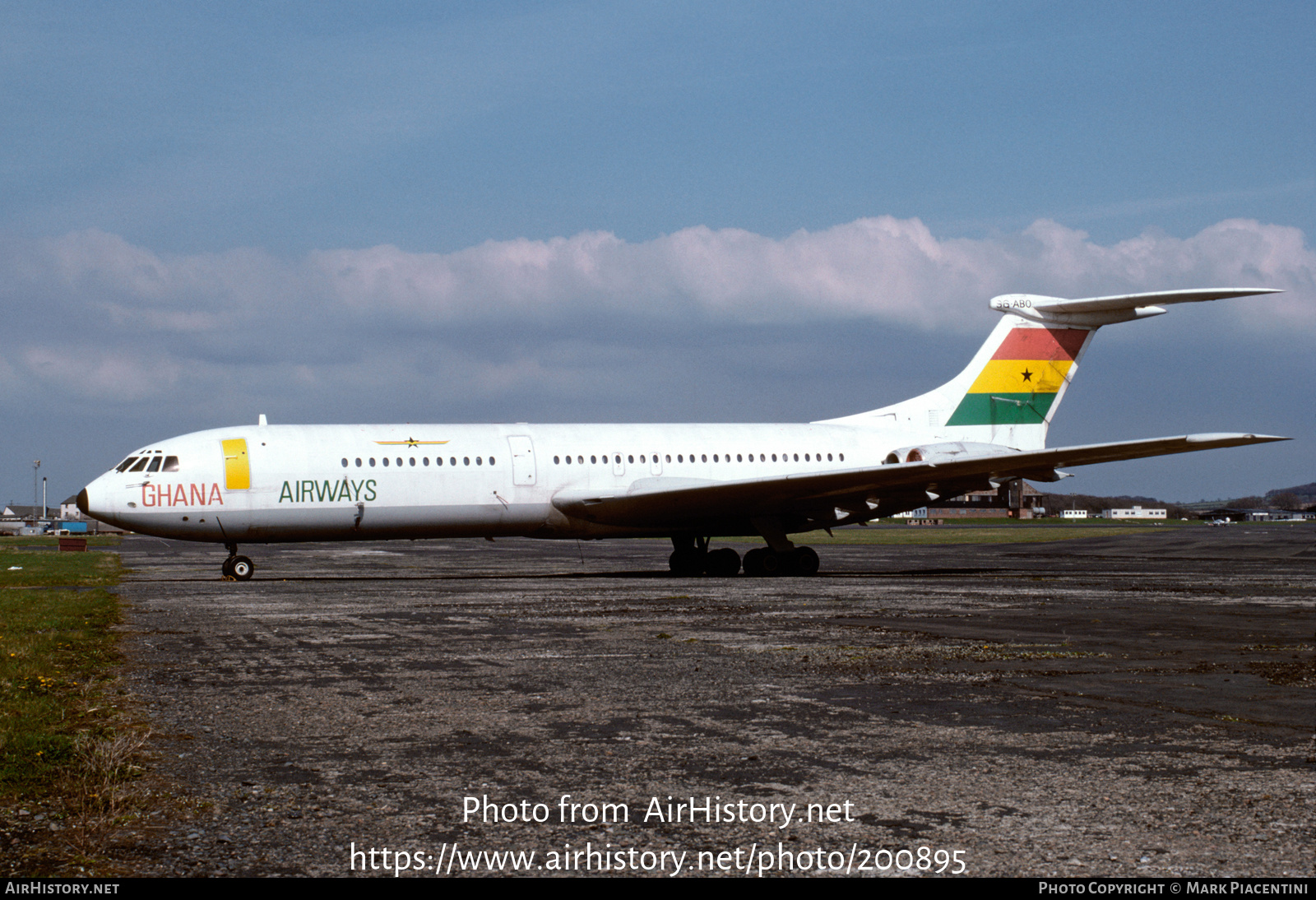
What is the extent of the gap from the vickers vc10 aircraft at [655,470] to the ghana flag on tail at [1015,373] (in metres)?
0.04

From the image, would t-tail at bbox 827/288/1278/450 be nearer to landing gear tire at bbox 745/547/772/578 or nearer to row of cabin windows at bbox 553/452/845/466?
row of cabin windows at bbox 553/452/845/466

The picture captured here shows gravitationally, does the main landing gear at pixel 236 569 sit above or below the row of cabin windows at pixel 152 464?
below

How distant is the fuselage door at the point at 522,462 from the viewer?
1051 inches

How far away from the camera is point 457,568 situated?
33031 millimetres

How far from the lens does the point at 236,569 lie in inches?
1032

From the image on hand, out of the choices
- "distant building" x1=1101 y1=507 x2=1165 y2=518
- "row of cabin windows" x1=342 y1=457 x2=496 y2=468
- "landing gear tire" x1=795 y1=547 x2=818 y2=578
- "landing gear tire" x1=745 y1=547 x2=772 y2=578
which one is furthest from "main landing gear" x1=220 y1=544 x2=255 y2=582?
"distant building" x1=1101 y1=507 x2=1165 y2=518

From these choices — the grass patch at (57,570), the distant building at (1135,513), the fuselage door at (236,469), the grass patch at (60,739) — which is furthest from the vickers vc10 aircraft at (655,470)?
the distant building at (1135,513)

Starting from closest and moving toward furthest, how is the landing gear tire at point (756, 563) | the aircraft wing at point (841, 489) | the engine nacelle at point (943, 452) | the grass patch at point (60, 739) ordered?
the grass patch at point (60, 739) → the aircraft wing at point (841, 489) → the landing gear tire at point (756, 563) → the engine nacelle at point (943, 452)

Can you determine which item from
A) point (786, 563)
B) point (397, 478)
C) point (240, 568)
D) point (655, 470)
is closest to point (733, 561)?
point (786, 563)

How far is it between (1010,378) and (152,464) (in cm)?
2104

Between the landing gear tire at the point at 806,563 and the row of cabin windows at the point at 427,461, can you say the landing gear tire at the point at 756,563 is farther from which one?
the row of cabin windows at the point at 427,461

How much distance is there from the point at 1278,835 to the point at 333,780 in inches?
179

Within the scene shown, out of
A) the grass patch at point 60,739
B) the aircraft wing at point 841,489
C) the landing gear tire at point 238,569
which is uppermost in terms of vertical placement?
the aircraft wing at point 841,489

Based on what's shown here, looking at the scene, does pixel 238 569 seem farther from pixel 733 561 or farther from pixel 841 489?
pixel 841 489
